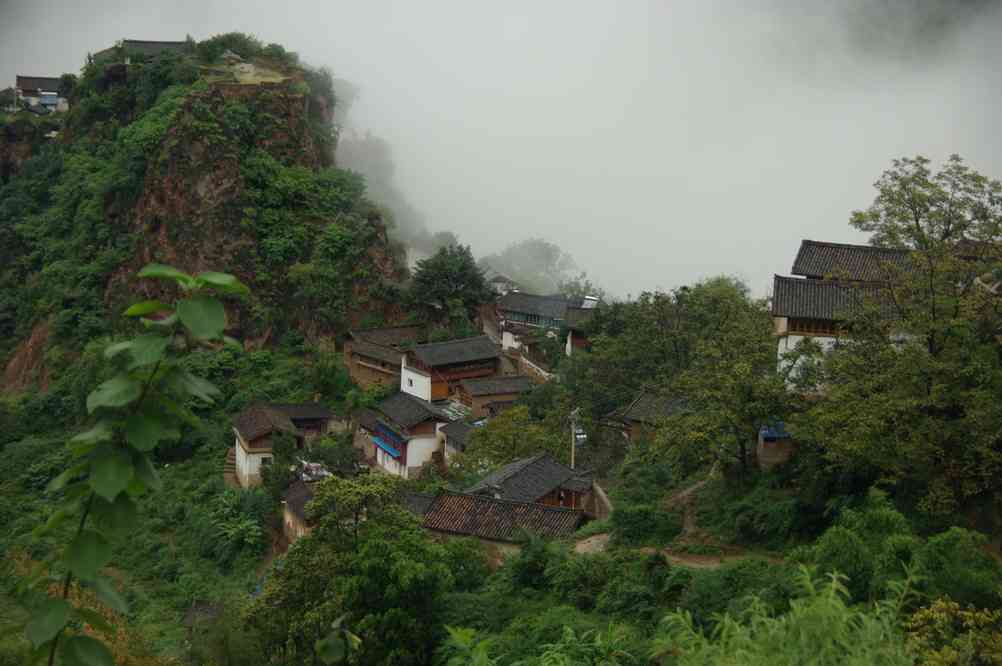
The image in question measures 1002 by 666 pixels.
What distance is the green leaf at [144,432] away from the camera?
7.07ft

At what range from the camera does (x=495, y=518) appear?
626 inches

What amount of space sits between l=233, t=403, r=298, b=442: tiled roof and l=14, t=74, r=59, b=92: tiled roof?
33033 millimetres

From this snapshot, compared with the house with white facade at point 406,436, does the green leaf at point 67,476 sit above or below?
above

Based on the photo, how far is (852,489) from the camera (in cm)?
1309

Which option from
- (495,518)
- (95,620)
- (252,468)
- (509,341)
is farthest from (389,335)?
(95,620)

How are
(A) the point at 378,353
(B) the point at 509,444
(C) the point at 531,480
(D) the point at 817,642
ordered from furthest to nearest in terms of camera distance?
(A) the point at 378,353 → (B) the point at 509,444 → (C) the point at 531,480 → (D) the point at 817,642

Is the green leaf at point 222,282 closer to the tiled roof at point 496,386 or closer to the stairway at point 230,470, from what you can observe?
the stairway at point 230,470

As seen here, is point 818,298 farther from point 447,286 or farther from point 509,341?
point 509,341

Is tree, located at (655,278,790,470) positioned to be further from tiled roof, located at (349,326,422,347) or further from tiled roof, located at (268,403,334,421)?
tiled roof, located at (349,326,422,347)

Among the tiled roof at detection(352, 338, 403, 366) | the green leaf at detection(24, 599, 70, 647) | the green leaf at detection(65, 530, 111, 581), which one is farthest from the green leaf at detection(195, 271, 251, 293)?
the tiled roof at detection(352, 338, 403, 366)

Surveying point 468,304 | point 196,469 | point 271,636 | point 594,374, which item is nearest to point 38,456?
point 196,469

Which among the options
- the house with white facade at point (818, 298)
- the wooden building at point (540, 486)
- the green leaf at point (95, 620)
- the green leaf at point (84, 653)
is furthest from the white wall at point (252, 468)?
the green leaf at point (84, 653)

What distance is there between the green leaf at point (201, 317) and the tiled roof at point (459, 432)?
826 inches

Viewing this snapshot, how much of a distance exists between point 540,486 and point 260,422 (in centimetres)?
1001
